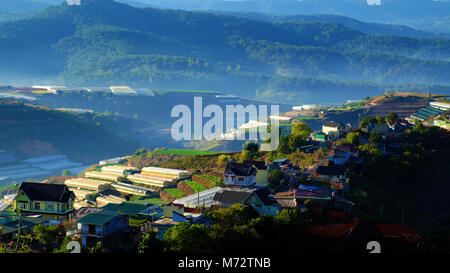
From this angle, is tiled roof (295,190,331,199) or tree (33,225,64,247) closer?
tree (33,225,64,247)

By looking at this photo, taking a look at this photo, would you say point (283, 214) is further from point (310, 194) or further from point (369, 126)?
point (369, 126)

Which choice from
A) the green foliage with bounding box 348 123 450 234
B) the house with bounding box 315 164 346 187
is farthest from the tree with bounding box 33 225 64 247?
the house with bounding box 315 164 346 187

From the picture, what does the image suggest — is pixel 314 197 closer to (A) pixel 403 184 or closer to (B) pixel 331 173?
(B) pixel 331 173

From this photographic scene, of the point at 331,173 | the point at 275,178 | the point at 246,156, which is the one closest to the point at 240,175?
the point at 275,178

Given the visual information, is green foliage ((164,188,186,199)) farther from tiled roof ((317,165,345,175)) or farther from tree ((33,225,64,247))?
tree ((33,225,64,247))

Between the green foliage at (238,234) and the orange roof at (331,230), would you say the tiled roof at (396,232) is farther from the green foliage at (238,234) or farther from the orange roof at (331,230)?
the green foliage at (238,234)

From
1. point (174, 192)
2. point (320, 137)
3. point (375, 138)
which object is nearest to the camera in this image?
point (174, 192)

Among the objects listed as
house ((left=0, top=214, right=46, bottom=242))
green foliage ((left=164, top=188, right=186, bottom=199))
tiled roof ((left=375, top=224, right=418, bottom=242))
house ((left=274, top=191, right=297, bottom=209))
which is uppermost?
house ((left=274, top=191, right=297, bottom=209))
